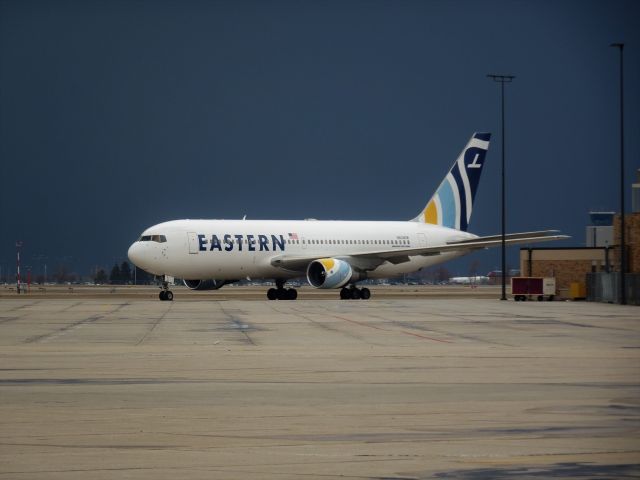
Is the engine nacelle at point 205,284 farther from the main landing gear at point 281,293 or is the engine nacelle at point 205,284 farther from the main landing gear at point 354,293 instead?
the main landing gear at point 354,293

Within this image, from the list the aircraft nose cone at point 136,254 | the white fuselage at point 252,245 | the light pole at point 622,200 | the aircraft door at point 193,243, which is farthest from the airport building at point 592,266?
the aircraft nose cone at point 136,254

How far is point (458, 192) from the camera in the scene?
213 feet

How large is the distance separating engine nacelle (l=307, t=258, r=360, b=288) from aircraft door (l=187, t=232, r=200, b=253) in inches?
238

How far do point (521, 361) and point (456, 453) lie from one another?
30.8 feet

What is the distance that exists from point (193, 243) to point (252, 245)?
3.23m

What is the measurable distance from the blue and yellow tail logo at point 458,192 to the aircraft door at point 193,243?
17.0 meters

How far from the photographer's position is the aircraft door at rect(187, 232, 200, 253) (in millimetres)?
52000

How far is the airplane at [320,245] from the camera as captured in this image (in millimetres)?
52094

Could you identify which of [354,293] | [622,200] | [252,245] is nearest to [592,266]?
[354,293]

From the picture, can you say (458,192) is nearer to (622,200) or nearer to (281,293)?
(281,293)

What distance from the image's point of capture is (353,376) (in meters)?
16.0

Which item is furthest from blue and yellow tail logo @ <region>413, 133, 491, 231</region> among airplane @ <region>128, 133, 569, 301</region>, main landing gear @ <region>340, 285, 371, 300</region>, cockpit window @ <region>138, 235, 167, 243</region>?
cockpit window @ <region>138, 235, 167, 243</region>

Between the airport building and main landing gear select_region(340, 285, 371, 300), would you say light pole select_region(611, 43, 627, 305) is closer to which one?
the airport building

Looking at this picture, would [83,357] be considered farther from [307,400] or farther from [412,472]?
[412,472]
